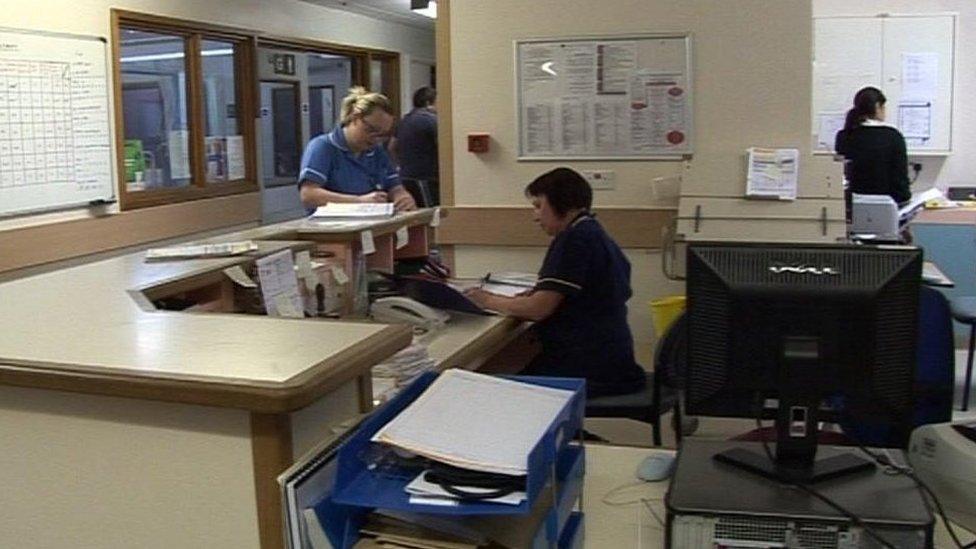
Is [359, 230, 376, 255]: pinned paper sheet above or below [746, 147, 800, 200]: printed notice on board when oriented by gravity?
below

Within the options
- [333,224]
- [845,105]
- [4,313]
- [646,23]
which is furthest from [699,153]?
[4,313]

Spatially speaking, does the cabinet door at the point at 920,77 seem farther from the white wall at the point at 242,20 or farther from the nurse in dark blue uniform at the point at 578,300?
the nurse in dark blue uniform at the point at 578,300

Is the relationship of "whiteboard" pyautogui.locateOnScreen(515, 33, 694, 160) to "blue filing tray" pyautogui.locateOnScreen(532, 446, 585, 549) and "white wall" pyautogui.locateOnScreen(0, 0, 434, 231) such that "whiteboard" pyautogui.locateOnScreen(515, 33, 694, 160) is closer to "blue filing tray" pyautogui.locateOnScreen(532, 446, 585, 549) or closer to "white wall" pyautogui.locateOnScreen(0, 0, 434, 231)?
"white wall" pyautogui.locateOnScreen(0, 0, 434, 231)

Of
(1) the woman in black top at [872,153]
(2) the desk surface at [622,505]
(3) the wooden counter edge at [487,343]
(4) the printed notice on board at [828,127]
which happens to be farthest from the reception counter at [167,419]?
(4) the printed notice on board at [828,127]

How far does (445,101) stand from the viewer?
4.76 m

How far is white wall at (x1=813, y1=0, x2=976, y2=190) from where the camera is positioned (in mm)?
6480

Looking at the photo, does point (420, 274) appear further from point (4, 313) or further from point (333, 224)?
point (4, 313)

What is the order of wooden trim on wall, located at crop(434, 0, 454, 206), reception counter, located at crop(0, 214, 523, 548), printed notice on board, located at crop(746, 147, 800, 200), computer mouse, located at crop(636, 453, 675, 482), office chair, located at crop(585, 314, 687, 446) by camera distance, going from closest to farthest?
1. reception counter, located at crop(0, 214, 523, 548)
2. computer mouse, located at crop(636, 453, 675, 482)
3. office chair, located at crop(585, 314, 687, 446)
4. printed notice on board, located at crop(746, 147, 800, 200)
5. wooden trim on wall, located at crop(434, 0, 454, 206)

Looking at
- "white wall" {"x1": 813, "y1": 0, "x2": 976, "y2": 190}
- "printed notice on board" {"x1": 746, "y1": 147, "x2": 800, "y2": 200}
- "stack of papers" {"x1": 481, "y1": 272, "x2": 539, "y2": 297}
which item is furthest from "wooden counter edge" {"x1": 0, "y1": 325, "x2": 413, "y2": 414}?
"white wall" {"x1": 813, "y1": 0, "x2": 976, "y2": 190}

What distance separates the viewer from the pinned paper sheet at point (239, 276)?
256 cm

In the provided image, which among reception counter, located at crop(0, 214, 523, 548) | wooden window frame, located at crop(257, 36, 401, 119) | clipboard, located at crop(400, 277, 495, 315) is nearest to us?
reception counter, located at crop(0, 214, 523, 548)

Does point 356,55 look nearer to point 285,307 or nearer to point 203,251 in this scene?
point 203,251

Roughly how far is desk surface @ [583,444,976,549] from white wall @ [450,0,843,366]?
2.37 meters

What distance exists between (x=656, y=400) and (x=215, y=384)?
2.02 m
